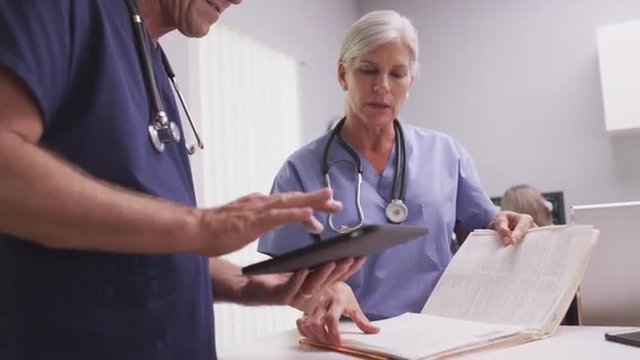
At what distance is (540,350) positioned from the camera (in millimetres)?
874

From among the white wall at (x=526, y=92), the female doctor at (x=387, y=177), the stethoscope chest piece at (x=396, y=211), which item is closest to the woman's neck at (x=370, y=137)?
the female doctor at (x=387, y=177)

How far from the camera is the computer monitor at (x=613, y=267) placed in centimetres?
103

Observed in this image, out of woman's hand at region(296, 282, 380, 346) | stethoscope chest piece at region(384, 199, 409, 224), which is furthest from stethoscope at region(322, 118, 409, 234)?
woman's hand at region(296, 282, 380, 346)

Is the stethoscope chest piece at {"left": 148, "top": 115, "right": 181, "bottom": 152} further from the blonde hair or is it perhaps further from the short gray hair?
the blonde hair

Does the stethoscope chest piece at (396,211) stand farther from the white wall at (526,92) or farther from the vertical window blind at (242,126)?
the white wall at (526,92)

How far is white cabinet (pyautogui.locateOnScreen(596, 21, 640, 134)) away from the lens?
3023 mm

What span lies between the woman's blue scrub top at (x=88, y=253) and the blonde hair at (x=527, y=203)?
237cm

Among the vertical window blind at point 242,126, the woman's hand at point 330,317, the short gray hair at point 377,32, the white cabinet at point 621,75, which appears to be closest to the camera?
the woman's hand at point 330,317

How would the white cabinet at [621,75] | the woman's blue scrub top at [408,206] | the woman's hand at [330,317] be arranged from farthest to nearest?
the white cabinet at [621,75], the woman's blue scrub top at [408,206], the woman's hand at [330,317]

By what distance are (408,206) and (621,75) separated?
2.12m

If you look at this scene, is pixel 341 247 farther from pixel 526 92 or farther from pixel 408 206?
pixel 526 92

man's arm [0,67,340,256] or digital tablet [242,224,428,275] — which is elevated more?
man's arm [0,67,340,256]

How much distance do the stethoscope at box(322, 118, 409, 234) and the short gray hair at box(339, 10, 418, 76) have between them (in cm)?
17

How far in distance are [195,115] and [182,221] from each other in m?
1.78
